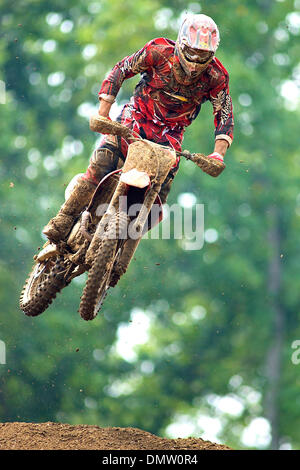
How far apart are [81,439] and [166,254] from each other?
12.1m

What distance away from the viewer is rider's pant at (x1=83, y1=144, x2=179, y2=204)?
8.19 metres

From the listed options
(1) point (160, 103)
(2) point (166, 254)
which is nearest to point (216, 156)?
(1) point (160, 103)

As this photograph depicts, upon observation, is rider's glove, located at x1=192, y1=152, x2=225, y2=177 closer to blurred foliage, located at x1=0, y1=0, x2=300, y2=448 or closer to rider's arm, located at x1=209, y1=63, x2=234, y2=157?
rider's arm, located at x1=209, y1=63, x2=234, y2=157

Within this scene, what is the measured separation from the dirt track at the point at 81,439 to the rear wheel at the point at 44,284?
118cm

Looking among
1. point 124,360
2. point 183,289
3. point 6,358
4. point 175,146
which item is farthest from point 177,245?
point 175,146

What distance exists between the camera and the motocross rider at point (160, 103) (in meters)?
7.94

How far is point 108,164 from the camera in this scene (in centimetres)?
821

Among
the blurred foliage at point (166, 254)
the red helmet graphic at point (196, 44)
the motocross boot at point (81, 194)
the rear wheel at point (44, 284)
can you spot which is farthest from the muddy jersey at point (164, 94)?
the blurred foliage at point (166, 254)

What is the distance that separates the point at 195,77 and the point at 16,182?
42.5 feet

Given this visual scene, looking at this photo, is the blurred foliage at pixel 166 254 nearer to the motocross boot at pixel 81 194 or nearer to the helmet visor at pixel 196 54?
the motocross boot at pixel 81 194

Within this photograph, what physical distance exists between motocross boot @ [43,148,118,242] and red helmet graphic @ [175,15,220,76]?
3.72 ft
